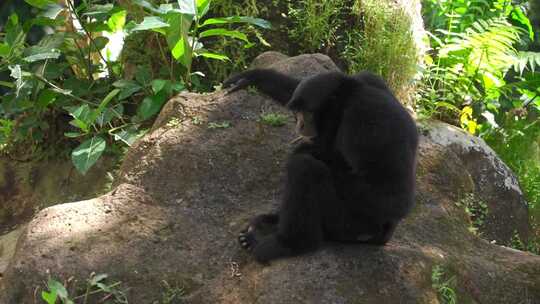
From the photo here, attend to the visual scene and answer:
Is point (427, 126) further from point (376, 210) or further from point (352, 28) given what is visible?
point (376, 210)

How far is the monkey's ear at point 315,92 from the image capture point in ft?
14.0

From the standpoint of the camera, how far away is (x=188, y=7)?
6297 millimetres

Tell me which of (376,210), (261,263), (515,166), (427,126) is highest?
(376,210)

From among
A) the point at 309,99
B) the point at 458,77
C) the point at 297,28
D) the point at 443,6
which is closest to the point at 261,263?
the point at 309,99

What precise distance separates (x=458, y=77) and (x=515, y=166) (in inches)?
51.6

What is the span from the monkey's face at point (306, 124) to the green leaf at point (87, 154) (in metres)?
2.41

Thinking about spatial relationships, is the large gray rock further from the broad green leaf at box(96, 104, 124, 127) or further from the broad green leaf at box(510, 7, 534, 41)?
Result: the broad green leaf at box(510, 7, 534, 41)

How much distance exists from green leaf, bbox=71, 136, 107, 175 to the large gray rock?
827 mm

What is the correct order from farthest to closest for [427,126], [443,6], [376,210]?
[443,6], [427,126], [376,210]

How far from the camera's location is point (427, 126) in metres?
6.97

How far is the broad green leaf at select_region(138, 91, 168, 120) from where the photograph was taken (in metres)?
6.51

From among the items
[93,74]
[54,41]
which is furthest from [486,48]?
[54,41]

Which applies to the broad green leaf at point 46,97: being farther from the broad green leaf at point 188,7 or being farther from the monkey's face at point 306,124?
the monkey's face at point 306,124

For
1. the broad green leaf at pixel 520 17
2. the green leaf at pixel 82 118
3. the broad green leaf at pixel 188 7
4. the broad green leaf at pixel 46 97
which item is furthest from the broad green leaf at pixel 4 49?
the broad green leaf at pixel 520 17
